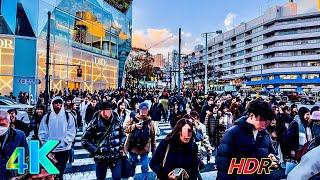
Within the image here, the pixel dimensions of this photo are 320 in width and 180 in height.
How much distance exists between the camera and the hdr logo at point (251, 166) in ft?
12.0

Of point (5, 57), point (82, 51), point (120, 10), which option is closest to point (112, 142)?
point (5, 57)

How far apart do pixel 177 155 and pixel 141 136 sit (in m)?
2.64

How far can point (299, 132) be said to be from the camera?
7039 mm

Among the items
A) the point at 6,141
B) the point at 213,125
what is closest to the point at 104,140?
the point at 6,141

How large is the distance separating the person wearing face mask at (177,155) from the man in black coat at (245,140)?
454mm

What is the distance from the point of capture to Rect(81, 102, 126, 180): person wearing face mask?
5516 mm

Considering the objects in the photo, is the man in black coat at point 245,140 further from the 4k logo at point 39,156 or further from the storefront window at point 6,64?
the storefront window at point 6,64

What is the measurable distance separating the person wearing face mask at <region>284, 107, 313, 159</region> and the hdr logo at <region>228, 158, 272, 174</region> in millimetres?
3350

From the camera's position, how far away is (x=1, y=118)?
3887 millimetres

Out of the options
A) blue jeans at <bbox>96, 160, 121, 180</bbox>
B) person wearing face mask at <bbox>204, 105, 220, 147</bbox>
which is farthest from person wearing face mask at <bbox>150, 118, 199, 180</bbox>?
person wearing face mask at <bbox>204, 105, 220, 147</bbox>

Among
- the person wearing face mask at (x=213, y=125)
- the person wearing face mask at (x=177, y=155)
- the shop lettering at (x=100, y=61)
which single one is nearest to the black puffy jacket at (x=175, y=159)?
the person wearing face mask at (x=177, y=155)

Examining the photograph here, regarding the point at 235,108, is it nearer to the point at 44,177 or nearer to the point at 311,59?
the point at 44,177

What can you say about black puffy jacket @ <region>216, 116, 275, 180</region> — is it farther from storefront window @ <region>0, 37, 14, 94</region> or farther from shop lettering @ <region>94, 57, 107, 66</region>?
shop lettering @ <region>94, 57, 107, 66</region>

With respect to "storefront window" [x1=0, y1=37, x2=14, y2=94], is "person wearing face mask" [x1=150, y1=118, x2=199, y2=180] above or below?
below
